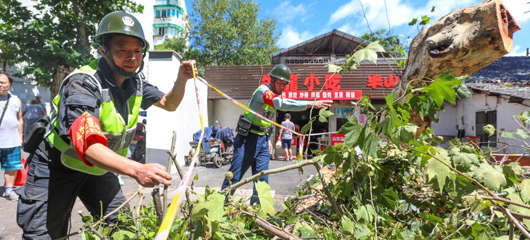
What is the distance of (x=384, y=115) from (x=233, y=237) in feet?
3.04

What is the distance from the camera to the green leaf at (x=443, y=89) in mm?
1242

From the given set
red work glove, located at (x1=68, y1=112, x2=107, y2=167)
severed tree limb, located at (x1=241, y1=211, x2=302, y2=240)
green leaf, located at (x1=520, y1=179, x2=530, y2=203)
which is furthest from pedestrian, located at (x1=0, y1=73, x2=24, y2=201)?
green leaf, located at (x1=520, y1=179, x2=530, y2=203)

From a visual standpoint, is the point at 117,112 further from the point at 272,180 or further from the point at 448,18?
the point at 272,180

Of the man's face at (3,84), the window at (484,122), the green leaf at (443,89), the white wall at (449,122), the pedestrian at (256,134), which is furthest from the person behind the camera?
the white wall at (449,122)

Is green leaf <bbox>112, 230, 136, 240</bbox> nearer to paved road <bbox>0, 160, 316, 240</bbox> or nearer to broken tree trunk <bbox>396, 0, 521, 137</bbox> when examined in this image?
paved road <bbox>0, 160, 316, 240</bbox>

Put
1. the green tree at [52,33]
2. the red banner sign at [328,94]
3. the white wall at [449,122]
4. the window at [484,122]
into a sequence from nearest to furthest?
the green tree at [52,33]
the window at [484,122]
the red banner sign at [328,94]
the white wall at [449,122]

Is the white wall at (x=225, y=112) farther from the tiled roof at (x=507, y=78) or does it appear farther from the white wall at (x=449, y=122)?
the white wall at (x=449, y=122)

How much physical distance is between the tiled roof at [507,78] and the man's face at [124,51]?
1125 centimetres

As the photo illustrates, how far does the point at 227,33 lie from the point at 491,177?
2535cm

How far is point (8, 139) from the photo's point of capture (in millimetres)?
4344

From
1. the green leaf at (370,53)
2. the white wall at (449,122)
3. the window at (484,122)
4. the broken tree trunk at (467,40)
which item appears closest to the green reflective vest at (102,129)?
the green leaf at (370,53)

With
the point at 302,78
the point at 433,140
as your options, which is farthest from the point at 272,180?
the point at 302,78

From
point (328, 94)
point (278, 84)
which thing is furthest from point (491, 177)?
point (328, 94)

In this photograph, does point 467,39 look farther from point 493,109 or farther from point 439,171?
point 493,109
